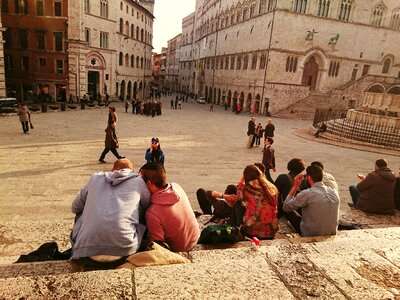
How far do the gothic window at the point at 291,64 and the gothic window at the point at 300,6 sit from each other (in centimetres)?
514

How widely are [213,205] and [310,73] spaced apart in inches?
1313

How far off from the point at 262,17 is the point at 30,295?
1468 inches

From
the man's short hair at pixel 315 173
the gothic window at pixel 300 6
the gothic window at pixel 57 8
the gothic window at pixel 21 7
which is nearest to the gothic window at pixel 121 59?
the gothic window at pixel 57 8

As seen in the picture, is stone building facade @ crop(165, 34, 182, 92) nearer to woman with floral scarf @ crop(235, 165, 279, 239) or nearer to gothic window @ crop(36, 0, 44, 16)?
gothic window @ crop(36, 0, 44, 16)

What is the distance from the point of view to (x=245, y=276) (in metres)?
2.50

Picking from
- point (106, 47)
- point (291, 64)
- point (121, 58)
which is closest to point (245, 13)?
point (291, 64)

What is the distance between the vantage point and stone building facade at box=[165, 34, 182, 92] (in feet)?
274

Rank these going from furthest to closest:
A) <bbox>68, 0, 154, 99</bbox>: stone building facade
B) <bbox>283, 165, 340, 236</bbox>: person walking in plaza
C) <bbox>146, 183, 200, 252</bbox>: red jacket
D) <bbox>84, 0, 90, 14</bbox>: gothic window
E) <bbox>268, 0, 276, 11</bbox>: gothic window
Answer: <bbox>268, 0, 276, 11</bbox>: gothic window, <bbox>84, 0, 90, 14</bbox>: gothic window, <bbox>68, 0, 154, 99</bbox>: stone building facade, <bbox>283, 165, 340, 236</bbox>: person walking in plaza, <bbox>146, 183, 200, 252</bbox>: red jacket

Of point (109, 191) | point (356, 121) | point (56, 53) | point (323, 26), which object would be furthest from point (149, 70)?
point (109, 191)

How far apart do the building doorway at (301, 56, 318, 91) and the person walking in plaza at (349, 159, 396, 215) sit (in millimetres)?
31056

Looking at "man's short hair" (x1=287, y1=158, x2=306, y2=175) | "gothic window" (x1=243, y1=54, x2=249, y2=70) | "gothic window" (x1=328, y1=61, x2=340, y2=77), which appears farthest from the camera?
"gothic window" (x1=243, y1=54, x2=249, y2=70)

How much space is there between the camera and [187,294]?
86.6 inches

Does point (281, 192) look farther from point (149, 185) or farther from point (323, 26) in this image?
point (323, 26)

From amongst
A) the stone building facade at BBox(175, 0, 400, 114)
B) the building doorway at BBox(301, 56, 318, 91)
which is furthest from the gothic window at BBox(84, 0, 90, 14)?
the building doorway at BBox(301, 56, 318, 91)
